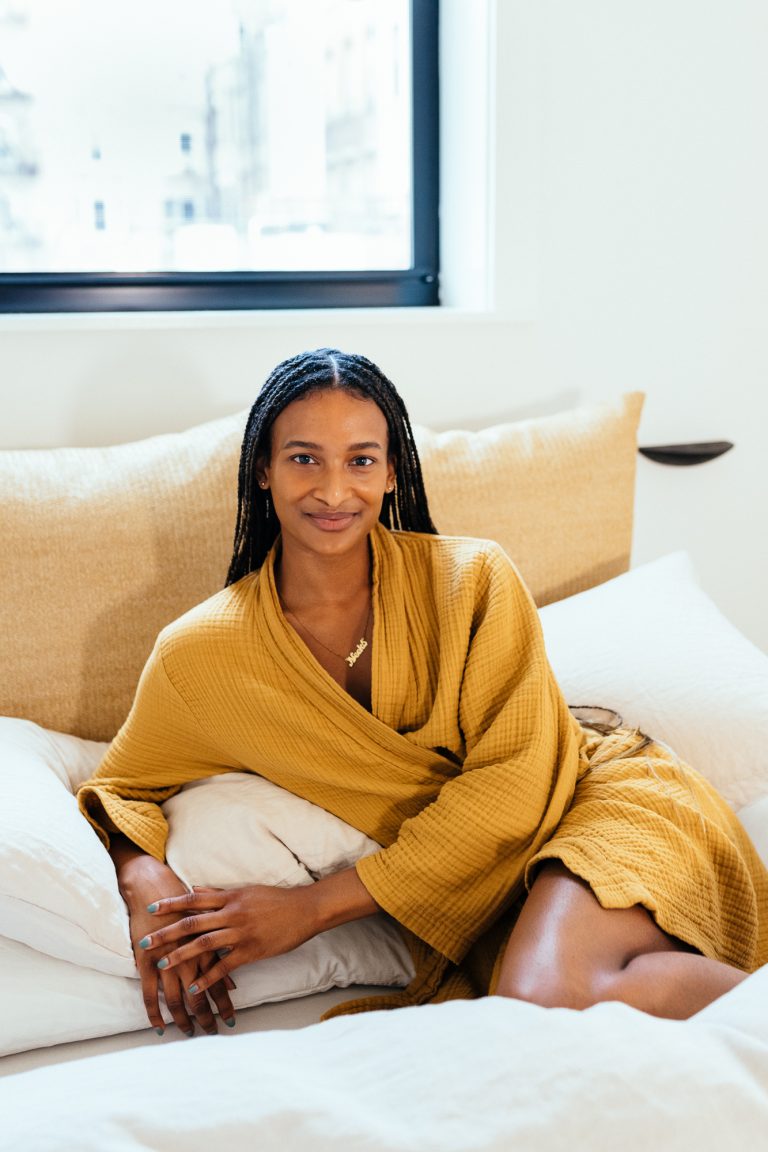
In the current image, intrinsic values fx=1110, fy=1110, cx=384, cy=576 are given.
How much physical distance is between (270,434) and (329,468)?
11cm

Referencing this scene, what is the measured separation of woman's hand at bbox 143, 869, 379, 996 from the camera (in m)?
1.14

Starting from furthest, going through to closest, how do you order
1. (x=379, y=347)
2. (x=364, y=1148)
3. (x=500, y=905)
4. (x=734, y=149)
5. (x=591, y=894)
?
(x=734, y=149)
(x=379, y=347)
(x=500, y=905)
(x=591, y=894)
(x=364, y=1148)

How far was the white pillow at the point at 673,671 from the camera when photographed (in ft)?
4.68

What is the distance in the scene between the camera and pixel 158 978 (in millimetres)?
1149

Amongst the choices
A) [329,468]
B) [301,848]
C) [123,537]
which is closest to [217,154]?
[123,537]

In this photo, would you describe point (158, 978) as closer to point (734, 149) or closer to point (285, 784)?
point (285, 784)

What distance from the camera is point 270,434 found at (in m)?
1.36

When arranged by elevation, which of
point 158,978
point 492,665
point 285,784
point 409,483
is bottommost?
point 158,978

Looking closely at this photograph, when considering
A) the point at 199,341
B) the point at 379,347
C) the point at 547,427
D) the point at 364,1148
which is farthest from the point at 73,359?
the point at 364,1148

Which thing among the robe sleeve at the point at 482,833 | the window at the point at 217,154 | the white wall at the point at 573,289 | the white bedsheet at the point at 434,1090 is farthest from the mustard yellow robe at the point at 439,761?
the window at the point at 217,154

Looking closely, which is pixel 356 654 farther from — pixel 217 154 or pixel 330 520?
pixel 217 154

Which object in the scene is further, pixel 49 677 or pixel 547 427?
pixel 547 427

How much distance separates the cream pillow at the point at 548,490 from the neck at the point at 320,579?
0.91 ft

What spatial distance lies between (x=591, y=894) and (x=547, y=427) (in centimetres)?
86
